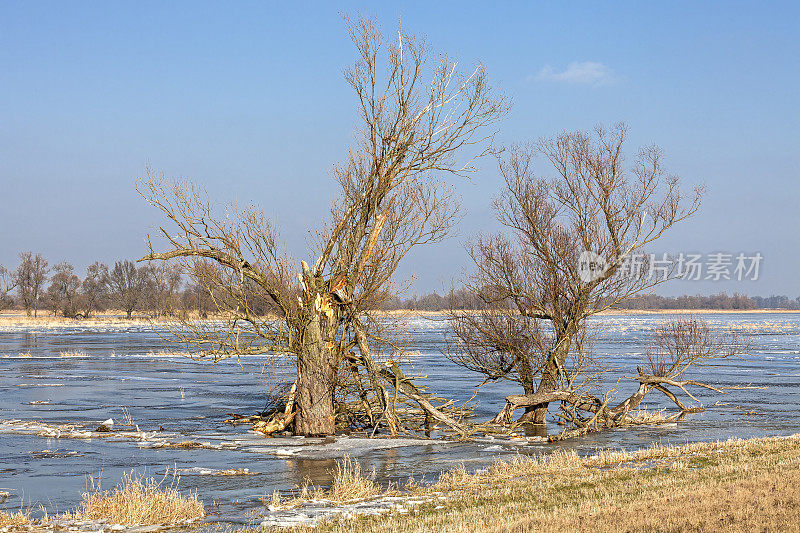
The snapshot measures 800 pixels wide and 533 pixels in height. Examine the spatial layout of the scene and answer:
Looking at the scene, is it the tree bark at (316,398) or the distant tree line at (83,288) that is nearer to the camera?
the tree bark at (316,398)

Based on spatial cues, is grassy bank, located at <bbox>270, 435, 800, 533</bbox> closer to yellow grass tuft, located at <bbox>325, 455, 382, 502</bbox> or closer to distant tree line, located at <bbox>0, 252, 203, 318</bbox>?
yellow grass tuft, located at <bbox>325, 455, 382, 502</bbox>

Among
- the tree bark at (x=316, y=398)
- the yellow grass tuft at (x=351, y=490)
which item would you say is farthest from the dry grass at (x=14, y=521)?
the tree bark at (x=316, y=398)

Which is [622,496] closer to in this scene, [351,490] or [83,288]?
[351,490]

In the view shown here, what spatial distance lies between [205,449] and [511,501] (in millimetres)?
9371

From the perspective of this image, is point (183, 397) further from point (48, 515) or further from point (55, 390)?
point (48, 515)

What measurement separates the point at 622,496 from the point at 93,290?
412 feet

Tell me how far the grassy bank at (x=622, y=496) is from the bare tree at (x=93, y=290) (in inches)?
4472

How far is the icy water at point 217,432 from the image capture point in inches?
579

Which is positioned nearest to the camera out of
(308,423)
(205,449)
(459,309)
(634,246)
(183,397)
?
→ (205,449)

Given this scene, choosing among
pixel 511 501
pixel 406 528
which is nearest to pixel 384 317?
pixel 511 501

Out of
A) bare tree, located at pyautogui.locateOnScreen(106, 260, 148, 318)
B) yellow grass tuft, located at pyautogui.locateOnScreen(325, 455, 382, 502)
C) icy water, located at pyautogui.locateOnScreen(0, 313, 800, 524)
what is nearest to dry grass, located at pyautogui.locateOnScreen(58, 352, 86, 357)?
icy water, located at pyautogui.locateOnScreen(0, 313, 800, 524)

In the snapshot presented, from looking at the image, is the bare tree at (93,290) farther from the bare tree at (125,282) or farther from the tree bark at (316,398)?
the tree bark at (316,398)

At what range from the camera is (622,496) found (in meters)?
11.5

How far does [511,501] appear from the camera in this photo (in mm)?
11617
